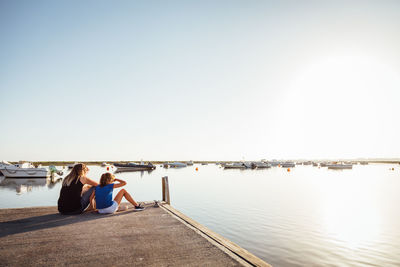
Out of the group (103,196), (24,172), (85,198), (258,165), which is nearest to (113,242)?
(103,196)

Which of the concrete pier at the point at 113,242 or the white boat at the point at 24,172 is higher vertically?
the white boat at the point at 24,172

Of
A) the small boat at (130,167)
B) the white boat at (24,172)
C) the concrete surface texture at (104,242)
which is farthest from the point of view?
the small boat at (130,167)

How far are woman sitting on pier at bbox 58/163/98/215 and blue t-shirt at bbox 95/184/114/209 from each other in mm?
326

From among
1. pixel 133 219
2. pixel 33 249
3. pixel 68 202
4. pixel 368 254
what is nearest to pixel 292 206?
pixel 368 254

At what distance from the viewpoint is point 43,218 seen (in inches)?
342

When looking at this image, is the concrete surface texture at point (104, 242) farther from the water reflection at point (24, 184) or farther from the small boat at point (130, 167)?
the small boat at point (130, 167)

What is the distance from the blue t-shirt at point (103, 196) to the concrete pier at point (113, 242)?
44 cm

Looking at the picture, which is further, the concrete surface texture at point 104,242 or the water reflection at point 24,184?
the water reflection at point 24,184

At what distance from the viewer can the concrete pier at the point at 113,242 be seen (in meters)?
4.71

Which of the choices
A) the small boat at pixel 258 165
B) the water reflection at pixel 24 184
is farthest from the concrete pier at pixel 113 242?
the small boat at pixel 258 165

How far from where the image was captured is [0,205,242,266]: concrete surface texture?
4.71 metres

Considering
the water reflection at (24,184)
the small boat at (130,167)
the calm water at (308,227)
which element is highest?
the small boat at (130,167)

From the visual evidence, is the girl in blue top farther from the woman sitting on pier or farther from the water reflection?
the water reflection

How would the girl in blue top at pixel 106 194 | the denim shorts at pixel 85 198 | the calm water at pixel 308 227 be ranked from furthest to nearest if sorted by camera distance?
the calm water at pixel 308 227
the denim shorts at pixel 85 198
the girl in blue top at pixel 106 194
